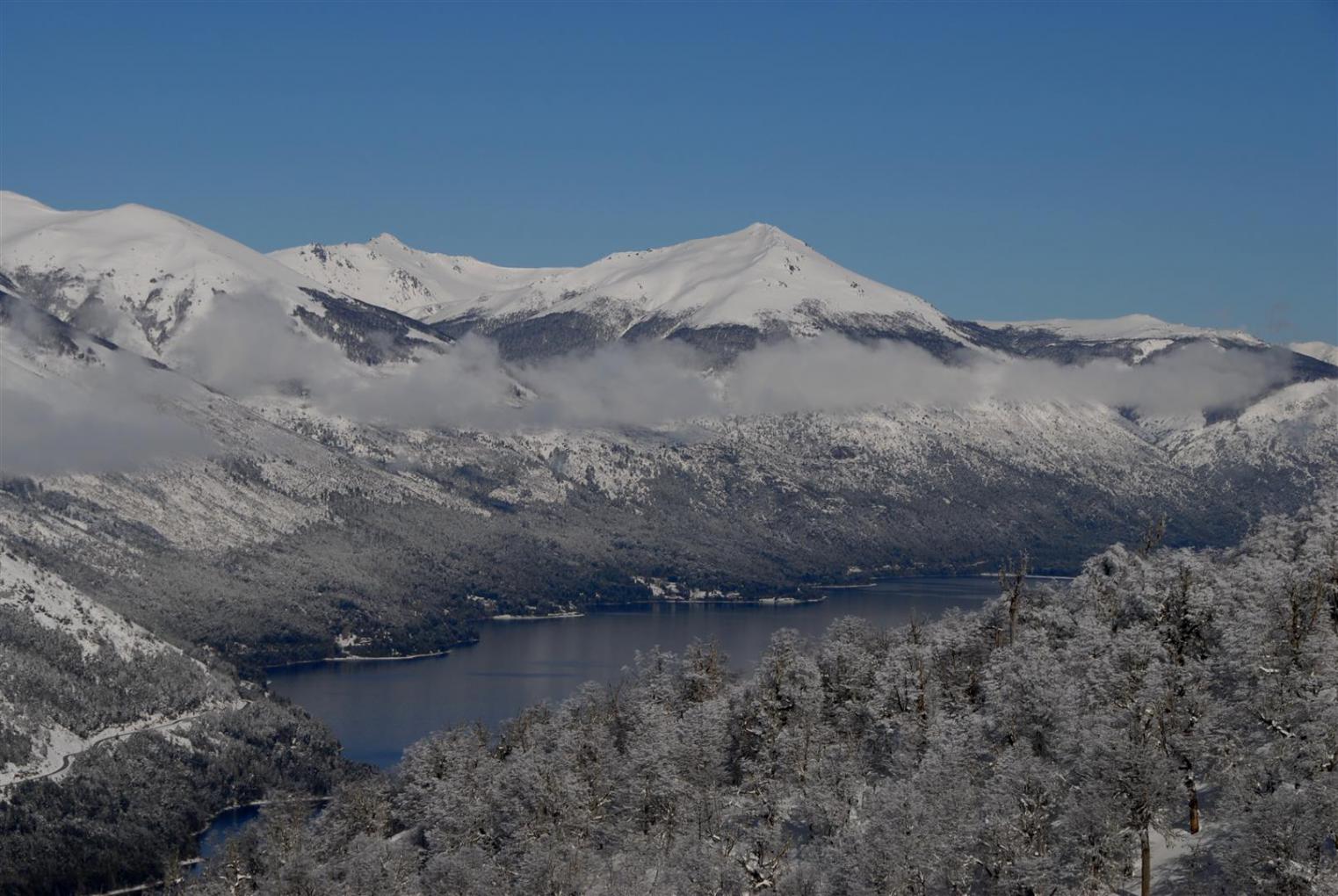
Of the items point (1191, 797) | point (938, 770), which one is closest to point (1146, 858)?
point (1191, 797)

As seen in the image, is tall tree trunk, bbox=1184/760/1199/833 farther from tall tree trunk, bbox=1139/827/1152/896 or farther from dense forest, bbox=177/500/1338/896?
tall tree trunk, bbox=1139/827/1152/896

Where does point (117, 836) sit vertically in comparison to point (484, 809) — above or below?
below

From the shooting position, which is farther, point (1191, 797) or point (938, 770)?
point (938, 770)

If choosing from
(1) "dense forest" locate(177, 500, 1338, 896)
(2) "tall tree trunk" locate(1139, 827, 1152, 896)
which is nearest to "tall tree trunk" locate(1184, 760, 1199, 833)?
(1) "dense forest" locate(177, 500, 1338, 896)

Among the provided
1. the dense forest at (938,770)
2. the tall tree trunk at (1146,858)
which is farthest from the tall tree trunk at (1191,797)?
the tall tree trunk at (1146,858)

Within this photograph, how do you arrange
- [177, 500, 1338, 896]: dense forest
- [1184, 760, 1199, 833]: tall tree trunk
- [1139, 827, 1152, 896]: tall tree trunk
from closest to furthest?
1. [1139, 827, 1152, 896]: tall tree trunk
2. [177, 500, 1338, 896]: dense forest
3. [1184, 760, 1199, 833]: tall tree trunk

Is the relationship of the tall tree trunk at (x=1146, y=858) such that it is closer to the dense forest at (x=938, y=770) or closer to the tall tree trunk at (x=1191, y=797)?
the dense forest at (x=938, y=770)

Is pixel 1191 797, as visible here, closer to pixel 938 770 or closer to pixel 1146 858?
pixel 1146 858

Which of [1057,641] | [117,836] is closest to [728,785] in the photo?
[1057,641]

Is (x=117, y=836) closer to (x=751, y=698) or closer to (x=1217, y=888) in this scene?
(x=751, y=698)
